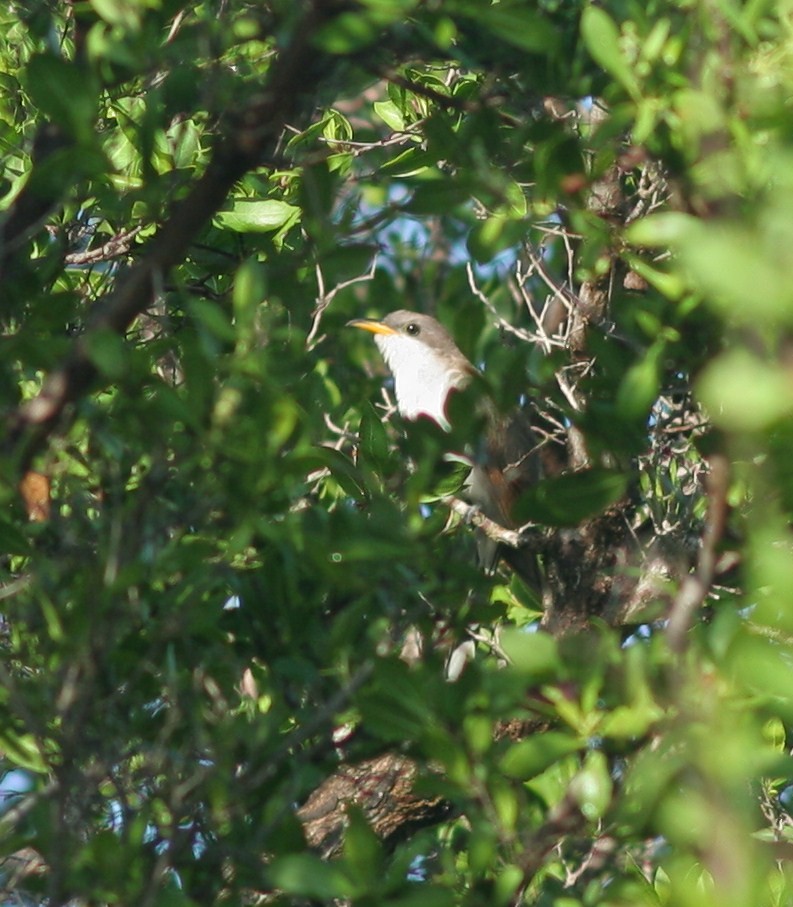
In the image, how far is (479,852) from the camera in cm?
200

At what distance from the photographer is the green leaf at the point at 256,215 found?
354cm

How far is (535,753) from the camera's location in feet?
6.52

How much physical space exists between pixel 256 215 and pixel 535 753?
1.95 meters

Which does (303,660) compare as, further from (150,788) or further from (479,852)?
(479,852)

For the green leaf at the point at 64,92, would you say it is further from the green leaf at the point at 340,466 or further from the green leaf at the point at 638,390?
the green leaf at the point at 638,390

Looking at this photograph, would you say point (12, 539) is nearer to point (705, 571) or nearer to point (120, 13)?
point (120, 13)

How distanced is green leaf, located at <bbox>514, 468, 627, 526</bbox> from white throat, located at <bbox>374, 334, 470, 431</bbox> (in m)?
5.08

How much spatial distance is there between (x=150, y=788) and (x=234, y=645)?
376 millimetres

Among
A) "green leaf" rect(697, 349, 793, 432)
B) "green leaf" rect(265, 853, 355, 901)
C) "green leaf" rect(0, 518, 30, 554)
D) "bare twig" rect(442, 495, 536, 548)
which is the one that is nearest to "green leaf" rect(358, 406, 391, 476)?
"green leaf" rect(0, 518, 30, 554)

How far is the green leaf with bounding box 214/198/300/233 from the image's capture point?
3.54 metres

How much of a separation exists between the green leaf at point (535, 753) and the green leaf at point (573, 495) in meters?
0.39

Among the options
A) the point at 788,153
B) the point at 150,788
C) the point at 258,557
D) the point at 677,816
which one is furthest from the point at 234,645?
the point at 788,153

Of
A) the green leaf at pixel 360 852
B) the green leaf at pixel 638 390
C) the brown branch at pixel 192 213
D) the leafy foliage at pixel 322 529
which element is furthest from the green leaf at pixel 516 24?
the green leaf at pixel 360 852

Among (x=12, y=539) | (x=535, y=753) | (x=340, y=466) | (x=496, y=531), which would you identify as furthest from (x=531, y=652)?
(x=496, y=531)
